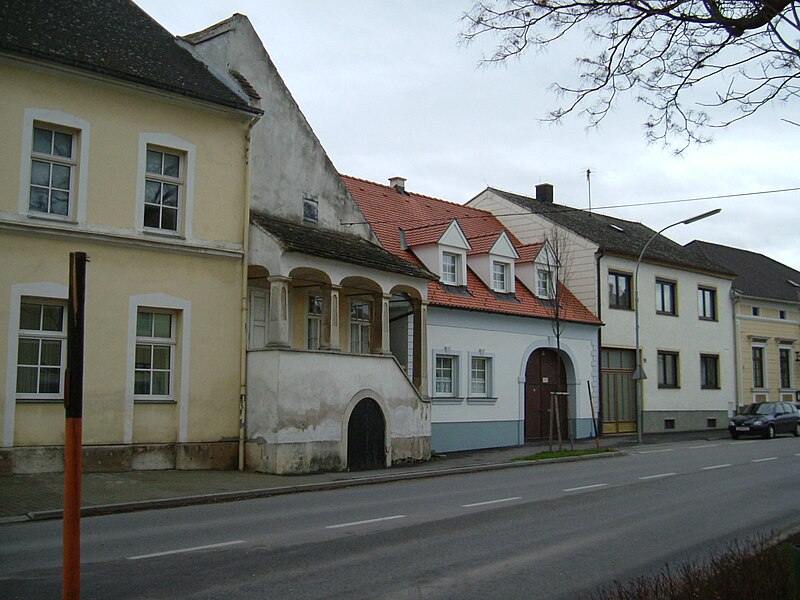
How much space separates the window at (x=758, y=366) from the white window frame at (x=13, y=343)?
3532 cm

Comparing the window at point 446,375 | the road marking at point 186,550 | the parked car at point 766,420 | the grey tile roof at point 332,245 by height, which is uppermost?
the grey tile roof at point 332,245

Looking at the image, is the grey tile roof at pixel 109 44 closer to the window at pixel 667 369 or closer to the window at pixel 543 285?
the window at pixel 543 285

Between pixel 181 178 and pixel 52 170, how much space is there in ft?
8.96

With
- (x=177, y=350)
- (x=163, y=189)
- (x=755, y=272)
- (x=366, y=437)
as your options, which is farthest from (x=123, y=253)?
(x=755, y=272)

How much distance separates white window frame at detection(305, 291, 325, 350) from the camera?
21766 mm

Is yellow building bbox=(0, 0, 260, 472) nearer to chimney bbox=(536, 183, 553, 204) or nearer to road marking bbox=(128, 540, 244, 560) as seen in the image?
road marking bbox=(128, 540, 244, 560)

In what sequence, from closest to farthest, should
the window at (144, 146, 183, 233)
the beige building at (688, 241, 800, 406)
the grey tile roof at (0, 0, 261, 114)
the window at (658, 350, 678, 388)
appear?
1. the grey tile roof at (0, 0, 261, 114)
2. the window at (144, 146, 183, 233)
3. the window at (658, 350, 678, 388)
4. the beige building at (688, 241, 800, 406)

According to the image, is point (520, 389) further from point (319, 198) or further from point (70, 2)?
point (70, 2)

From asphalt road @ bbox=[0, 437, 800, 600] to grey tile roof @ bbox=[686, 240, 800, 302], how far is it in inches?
1103

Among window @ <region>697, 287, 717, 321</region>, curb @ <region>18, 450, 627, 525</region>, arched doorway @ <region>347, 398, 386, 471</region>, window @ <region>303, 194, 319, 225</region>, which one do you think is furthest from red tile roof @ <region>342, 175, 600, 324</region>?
window @ <region>697, 287, 717, 321</region>

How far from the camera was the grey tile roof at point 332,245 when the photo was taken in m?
19.2

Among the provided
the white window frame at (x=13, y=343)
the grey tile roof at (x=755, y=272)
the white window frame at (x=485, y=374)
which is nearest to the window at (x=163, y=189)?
the white window frame at (x=13, y=343)

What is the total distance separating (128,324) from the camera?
17062 millimetres

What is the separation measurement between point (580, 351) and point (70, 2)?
20539mm
